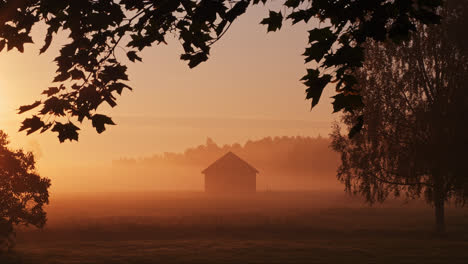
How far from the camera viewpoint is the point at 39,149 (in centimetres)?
16375

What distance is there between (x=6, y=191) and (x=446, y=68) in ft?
83.5

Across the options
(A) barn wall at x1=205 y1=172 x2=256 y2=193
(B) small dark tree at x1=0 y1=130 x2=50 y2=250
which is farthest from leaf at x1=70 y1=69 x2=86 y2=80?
(A) barn wall at x1=205 y1=172 x2=256 y2=193

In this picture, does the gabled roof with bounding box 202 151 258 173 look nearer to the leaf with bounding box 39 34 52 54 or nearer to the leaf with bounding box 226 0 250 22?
the leaf with bounding box 39 34 52 54

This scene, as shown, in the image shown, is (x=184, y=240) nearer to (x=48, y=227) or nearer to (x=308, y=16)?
(x=48, y=227)

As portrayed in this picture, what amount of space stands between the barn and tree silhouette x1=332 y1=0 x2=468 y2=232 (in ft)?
222

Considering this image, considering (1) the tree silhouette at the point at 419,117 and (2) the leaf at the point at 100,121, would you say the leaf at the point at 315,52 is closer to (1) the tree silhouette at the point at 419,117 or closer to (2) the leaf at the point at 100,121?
(2) the leaf at the point at 100,121

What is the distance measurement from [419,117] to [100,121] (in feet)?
97.3

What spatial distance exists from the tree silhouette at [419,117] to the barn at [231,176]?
2666 inches

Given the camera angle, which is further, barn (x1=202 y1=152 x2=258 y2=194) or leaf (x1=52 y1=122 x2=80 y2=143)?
barn (x1=202 y1=152 x2=258 y2=194)

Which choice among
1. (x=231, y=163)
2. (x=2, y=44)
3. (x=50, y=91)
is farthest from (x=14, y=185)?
(x=231, y=163)

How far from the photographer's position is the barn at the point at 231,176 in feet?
343

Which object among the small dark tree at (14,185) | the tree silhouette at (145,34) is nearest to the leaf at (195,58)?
the tree silhouette at (145,34)

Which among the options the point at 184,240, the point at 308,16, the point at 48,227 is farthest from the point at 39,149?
the point at 308,16

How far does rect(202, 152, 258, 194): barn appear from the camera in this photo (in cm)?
10469
